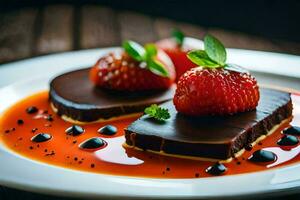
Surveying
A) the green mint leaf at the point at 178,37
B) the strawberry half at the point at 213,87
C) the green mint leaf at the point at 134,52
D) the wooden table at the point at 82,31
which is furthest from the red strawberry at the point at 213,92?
the wooden table at the point at 82,31

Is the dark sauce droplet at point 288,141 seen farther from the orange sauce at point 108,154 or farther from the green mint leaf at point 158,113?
the green mint leaf at point 158,113

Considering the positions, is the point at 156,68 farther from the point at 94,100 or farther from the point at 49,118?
the point at 49,118

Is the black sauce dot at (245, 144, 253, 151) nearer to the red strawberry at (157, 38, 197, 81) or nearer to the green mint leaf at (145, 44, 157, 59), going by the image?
the green mint leaf at (145, 44, 157, 59)

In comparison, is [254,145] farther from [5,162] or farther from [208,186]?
[5,162]

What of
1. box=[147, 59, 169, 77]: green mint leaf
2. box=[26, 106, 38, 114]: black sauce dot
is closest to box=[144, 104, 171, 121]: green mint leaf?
box=[147, 59, 169, 77]: green mint leaf

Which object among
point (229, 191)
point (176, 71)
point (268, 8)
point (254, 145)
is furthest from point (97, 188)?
point (268, 8)

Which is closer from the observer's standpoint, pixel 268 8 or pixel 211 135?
pixel 211 135

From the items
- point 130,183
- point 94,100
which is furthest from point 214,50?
point 130,183
